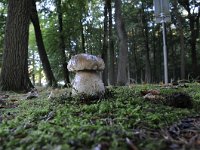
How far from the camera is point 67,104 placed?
3.02 metres

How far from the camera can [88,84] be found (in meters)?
3.32

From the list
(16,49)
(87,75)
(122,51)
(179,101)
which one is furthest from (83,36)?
(179,101)

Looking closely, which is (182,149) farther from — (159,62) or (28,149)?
(159,62)

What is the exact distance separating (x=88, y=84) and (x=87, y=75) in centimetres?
11

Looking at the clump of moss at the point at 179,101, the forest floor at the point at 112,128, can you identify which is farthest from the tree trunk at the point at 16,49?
the clump of moss at the point at 179,101

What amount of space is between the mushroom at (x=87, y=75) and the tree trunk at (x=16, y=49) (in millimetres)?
3641

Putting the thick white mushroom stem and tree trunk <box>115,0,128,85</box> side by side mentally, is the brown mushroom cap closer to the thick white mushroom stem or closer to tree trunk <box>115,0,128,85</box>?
the thick white mushroom stem

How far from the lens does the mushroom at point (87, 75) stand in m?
3.27

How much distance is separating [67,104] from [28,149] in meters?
1.42

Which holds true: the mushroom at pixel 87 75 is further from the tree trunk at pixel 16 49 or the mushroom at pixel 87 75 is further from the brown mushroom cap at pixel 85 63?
the tree trunk at pixel 16 49

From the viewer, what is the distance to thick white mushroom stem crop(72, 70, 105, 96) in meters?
3.30

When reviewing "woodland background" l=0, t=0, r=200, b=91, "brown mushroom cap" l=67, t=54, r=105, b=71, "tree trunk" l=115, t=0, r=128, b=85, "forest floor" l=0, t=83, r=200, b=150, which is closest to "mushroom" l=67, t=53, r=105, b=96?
"brown mushroom cap" l=67, t=54, r=105, b=71

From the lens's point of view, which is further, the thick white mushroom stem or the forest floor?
the thick white mushroom stem

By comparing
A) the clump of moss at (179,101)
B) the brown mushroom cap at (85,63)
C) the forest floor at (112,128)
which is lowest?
the forest floor at (112,128)
